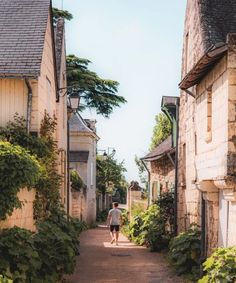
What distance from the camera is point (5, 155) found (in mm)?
11211

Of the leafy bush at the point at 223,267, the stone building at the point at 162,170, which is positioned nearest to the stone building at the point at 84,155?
the stone building at the point at 162,170

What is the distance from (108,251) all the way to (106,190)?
31683 mm

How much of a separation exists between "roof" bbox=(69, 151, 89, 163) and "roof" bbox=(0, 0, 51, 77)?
19.5 meters

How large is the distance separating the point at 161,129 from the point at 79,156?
7793mm

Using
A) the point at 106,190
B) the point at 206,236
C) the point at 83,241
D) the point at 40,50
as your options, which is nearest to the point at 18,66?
the point at 40,50

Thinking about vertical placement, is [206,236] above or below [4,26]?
below

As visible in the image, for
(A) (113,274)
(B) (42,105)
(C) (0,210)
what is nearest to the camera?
(C) (0,210)

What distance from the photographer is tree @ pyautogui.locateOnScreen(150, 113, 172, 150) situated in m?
42.0

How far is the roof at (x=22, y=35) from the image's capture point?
48.1 feet

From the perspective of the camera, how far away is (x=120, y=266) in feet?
53.7

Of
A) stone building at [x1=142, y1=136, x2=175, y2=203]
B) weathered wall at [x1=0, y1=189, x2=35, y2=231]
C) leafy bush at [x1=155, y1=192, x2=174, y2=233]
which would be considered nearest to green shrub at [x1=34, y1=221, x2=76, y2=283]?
weathered wall at [x1=0, y1=189, x2=35, y2=231]

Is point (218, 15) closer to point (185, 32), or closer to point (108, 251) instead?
point (185, 32)

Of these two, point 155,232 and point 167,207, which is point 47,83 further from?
point 155,232

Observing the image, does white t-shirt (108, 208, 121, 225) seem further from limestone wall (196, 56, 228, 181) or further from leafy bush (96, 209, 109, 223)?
leafy bush (96, 209, 109, 223)
